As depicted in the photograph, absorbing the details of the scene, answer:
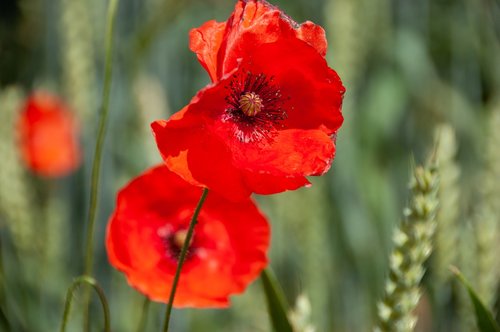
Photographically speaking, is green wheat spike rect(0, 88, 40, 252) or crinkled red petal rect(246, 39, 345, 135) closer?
crinkled red petal rect(246, 39, 345, 135)

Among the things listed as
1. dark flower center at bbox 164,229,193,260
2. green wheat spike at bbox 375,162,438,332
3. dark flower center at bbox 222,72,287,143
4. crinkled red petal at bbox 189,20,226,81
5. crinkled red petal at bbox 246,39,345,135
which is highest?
crinkled red petal at bbox 189,20,226,81

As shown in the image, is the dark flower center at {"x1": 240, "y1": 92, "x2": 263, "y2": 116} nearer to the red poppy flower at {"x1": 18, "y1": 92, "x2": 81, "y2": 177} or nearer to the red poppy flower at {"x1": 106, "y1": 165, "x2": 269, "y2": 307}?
the red poppy flower at {"x1": 106, "y1": 165, "x2": 269, "y2": 307}

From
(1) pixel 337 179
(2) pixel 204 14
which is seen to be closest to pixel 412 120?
(1) pixel 337 179

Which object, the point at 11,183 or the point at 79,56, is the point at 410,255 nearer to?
the point at 11,183

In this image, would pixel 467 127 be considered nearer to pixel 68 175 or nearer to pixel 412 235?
pixel 68 175

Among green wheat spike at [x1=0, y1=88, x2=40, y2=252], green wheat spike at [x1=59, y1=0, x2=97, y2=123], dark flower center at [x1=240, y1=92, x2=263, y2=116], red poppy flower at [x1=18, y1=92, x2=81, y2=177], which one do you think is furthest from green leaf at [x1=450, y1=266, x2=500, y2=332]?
red poppy flower at [x1=18, y1=92, x2=81, y2=177]

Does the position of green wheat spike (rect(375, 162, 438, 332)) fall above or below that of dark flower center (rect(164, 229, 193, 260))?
above

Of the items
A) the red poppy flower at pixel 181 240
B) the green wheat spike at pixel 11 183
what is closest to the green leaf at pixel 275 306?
the red poppy flower at pixel 181 240
